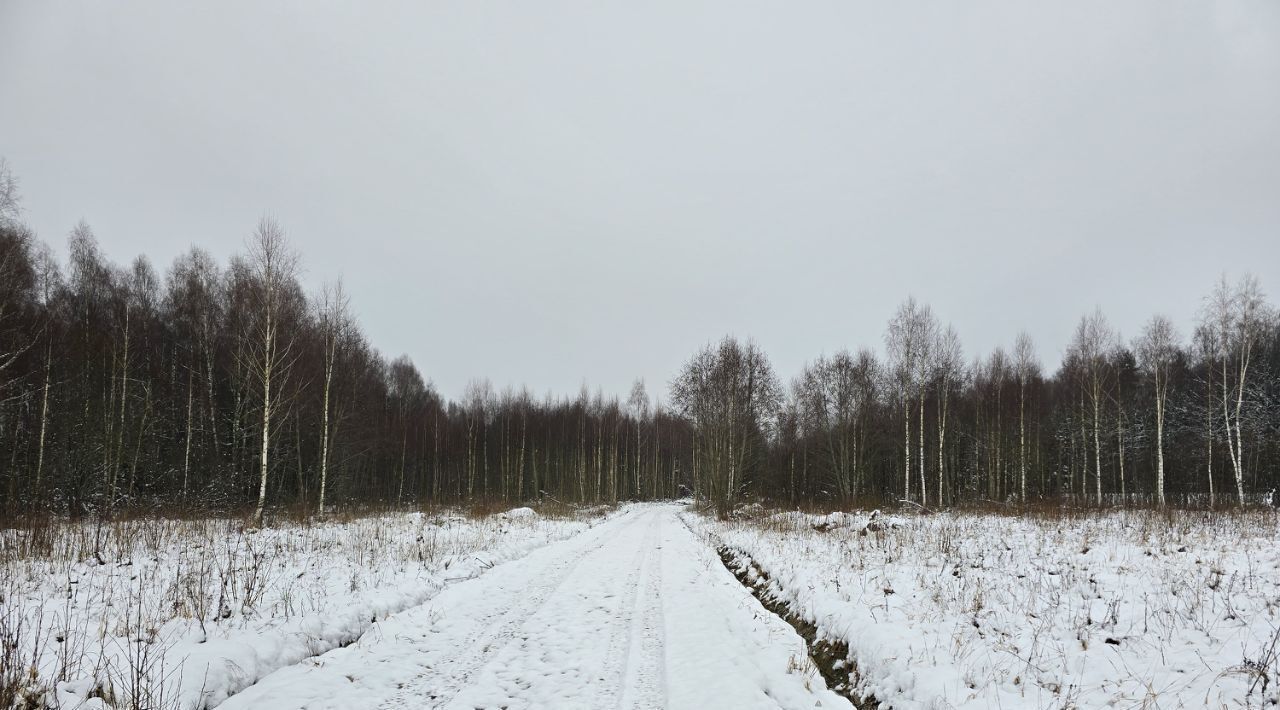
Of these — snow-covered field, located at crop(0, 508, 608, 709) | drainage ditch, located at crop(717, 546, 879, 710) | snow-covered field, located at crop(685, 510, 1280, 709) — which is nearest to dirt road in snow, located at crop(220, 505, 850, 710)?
drainage ditch, located at crop(717, 546, 879, 710)

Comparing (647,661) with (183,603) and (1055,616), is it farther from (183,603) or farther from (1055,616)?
(183,603)

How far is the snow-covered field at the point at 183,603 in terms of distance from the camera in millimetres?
4387

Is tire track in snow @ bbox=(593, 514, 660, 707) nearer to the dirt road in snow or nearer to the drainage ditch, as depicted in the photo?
the dirt road in snow

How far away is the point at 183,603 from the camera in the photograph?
6.41 m

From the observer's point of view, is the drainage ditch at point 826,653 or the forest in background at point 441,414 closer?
the drainage ditch at point 826,653

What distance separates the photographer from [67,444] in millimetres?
20828

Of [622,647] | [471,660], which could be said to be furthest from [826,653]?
[471,660]

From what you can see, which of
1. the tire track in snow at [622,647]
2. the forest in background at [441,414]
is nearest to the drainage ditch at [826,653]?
the tire track in snow at [622,647]

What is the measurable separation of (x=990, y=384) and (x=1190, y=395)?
15.8 m

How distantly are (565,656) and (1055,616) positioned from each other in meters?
5.68

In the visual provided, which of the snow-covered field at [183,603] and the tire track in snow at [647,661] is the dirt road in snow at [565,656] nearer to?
the tire track in snow at [647,661]

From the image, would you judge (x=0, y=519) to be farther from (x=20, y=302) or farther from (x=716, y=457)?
(x=716, y=457)

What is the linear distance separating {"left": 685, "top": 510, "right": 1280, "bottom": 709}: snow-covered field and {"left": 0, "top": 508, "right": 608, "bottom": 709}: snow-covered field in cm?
614

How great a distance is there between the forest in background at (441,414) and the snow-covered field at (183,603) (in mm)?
5017
